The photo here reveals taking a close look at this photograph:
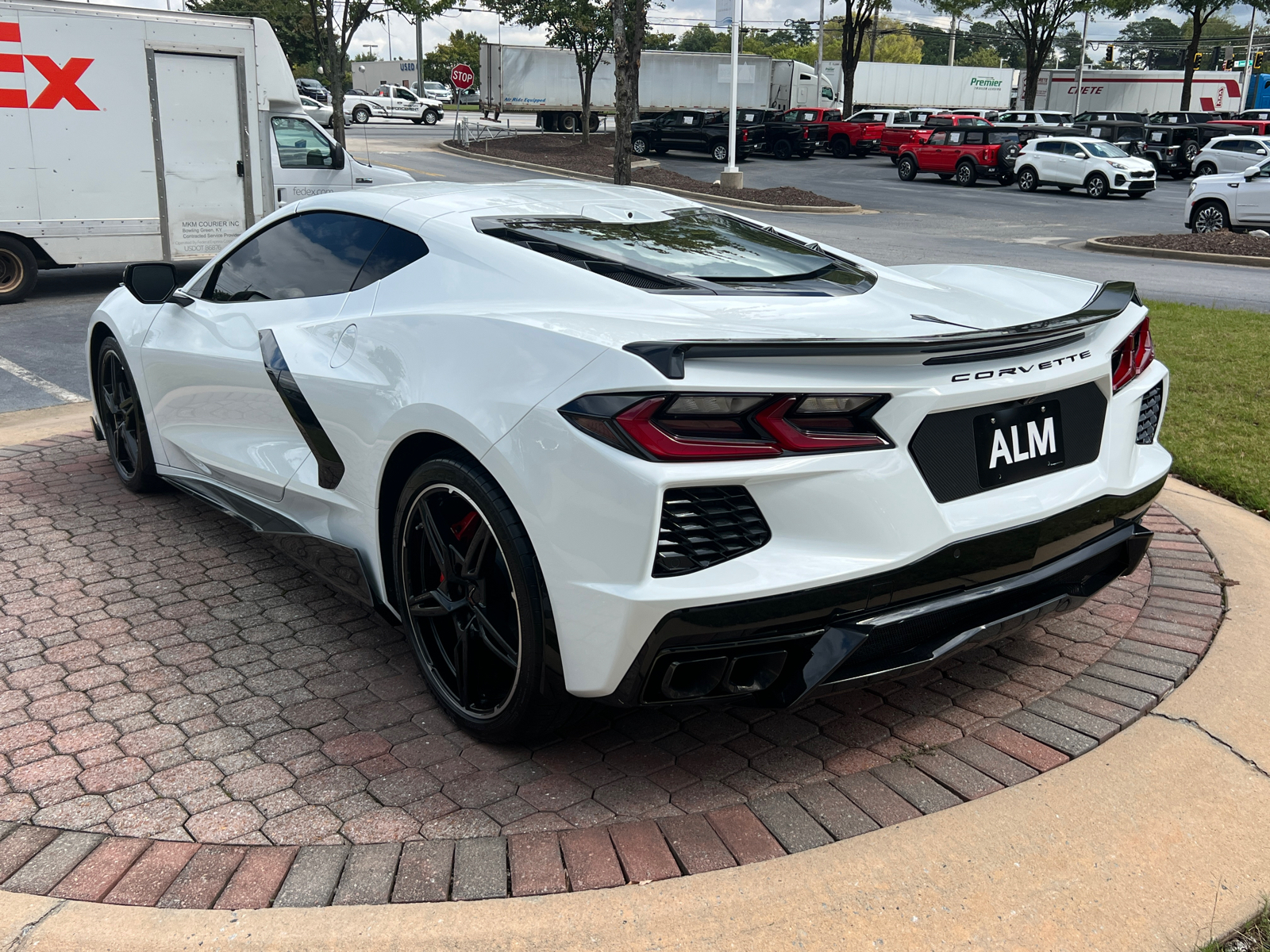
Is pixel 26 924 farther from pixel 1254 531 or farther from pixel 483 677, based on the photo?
pixel 1254 531

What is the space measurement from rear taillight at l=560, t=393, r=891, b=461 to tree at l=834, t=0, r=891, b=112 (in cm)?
4838

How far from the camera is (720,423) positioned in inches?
99.4

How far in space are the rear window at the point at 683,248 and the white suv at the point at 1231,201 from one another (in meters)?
18.3

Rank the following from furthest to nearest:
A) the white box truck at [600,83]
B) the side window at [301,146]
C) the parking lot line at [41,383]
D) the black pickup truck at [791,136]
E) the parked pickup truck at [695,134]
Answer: the white box truck at [600,83] → the black pickup truck at [791,136] → the parked pickup truck at [695,134] → the side window at [301,146] → the parking lot line at [41,383]

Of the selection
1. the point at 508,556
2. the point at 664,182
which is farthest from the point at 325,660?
the point at 664,182

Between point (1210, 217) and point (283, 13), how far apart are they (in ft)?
176

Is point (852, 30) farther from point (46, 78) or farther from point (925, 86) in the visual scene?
point (46, 78)

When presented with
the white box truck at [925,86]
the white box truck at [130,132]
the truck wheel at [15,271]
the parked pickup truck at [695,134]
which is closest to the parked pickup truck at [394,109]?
the parked pickup truck at [695,134]

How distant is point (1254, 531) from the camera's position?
16.0 feet

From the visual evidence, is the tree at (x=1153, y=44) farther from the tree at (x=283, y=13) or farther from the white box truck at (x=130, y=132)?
the white box truck at (x=130, y=132)

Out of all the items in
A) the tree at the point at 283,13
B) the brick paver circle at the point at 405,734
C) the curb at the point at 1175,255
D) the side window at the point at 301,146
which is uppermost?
the tree at the point at 283,13

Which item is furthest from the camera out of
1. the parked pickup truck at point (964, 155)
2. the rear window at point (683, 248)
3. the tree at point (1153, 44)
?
the tree at point (1153, 44)

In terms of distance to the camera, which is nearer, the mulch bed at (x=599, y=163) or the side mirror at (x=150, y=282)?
the side mirror at (x=150, y=282)

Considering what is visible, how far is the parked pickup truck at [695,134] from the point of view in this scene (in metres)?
37.8
